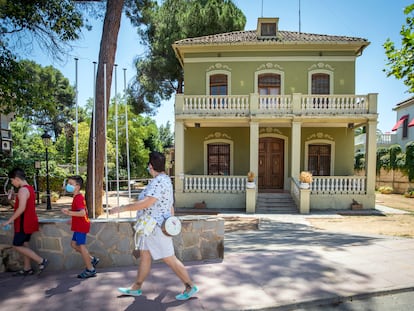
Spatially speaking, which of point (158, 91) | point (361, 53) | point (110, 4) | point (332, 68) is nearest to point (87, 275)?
point (110, 4)

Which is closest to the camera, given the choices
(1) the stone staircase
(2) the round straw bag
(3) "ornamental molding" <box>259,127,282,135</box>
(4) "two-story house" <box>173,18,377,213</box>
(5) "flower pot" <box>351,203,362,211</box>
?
(2) the round straw bag

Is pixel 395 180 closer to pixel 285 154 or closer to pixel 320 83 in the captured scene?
pixel 285 154

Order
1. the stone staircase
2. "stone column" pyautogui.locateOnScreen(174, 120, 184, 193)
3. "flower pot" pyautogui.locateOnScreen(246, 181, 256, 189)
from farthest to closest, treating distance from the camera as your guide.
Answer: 1. "stone column" pyautogui.locateOnScreen(174, 120, 184, 193)
2. the stone staircase
3. "flower pot" pyautogui.locateOnScreen(246, 181, 256, 189)

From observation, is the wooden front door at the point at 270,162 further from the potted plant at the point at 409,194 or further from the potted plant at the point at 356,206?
the potted plant at the point at 409,194

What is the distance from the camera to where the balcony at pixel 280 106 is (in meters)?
13.2

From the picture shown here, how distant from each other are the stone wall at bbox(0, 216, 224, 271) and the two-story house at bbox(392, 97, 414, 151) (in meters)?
24.7

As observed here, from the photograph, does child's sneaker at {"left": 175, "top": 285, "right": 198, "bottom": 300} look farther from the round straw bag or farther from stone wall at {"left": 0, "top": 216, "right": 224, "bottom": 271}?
stone wall at {"left": 0, "top": 216, "right": 224, "bottom": 271}

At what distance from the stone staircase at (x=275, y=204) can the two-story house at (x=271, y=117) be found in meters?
0.26

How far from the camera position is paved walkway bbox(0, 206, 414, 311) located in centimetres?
333

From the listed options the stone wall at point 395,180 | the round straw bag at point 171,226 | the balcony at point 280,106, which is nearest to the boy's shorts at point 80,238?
the round straw bag at point 171,226

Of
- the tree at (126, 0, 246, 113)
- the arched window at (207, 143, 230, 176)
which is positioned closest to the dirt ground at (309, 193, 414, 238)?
the arched window at (207, 143, 230, 176)

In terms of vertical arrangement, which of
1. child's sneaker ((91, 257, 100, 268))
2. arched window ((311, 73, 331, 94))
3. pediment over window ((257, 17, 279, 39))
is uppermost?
pediment over window ((257, 17, 279, 39))

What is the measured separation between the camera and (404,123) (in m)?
24.2

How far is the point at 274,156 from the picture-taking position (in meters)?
15.8
